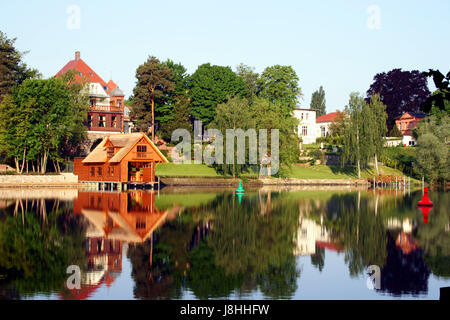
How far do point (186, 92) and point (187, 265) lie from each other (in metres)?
74.8

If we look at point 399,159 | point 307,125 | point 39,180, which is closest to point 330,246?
point 39,180

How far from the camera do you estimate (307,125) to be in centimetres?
10988

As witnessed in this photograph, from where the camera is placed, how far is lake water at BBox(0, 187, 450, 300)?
15.5 meters

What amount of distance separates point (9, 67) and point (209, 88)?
1201 inches

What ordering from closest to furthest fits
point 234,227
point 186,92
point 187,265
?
point 187,265, point 234,227, point 186,92

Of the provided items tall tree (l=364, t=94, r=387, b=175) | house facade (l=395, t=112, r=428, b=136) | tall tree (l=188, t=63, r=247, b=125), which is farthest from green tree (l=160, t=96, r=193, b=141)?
house facade (l=395, t=112, r=428, b=136)

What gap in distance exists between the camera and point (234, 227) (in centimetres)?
2869

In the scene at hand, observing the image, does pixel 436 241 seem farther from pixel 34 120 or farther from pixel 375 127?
pixel 375 127

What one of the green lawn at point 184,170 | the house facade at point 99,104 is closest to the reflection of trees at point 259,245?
the green lawn at point 184,170

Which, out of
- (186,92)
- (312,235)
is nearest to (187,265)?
(312,235)

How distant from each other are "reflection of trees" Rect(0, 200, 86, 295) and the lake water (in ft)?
0.13

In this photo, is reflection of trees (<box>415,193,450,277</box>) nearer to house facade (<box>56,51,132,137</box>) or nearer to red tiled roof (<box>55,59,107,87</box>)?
house facade (<box>56,51,132,137</box>)
